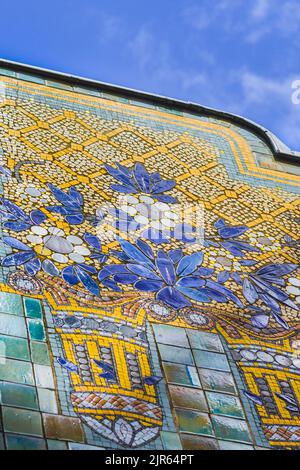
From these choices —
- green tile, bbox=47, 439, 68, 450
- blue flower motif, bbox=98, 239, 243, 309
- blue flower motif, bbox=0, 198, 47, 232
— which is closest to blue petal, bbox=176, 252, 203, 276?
blue flower motif, bbox=98, 239, 243, 309

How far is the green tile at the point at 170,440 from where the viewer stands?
4.62 m

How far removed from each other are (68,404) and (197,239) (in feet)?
6.00

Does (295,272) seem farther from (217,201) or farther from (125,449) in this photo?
(125,449)

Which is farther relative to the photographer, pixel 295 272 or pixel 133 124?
pixel 133 124

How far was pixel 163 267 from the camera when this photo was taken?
588 cm

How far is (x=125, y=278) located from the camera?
5672 millimetres

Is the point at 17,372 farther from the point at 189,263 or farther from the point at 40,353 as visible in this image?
the point at 189,263

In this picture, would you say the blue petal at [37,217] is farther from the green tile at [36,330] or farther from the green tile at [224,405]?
the green tile at [224,405]

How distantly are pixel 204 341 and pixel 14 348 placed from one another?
100cm

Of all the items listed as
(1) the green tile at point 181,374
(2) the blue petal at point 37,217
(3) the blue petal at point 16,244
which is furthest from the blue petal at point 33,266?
(1) the green tile at point 181,374

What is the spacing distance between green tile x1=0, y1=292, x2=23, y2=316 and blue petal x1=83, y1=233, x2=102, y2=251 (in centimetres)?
73

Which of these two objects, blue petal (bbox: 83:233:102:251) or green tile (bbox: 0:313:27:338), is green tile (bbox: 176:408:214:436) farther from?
blue petal (bbox: 83:233:102:251)

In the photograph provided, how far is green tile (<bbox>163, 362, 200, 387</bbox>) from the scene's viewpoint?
5047mm

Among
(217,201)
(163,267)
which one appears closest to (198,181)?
(217,201)
